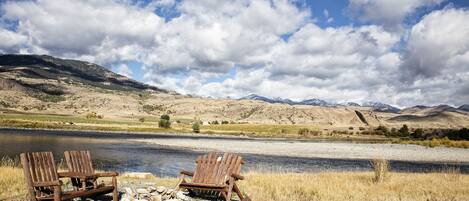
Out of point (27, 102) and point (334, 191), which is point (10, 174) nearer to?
point (334, 191)

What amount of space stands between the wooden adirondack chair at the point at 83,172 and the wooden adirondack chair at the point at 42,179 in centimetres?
58

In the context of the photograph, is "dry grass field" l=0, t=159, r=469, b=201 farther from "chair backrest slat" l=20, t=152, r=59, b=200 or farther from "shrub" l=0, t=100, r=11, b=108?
"shrub" l=0, t=100, r=11, b=108

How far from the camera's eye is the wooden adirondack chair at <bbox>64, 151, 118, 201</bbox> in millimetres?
10797

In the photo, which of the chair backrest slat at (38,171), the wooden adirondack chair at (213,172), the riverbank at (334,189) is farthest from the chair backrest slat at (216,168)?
the chair backrest slat at (38,171)

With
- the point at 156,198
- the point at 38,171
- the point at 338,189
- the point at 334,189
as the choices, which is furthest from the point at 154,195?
the point at 338,189

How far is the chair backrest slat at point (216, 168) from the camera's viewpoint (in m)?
12.3

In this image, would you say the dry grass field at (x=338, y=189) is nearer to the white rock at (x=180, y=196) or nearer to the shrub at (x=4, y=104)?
the white rock at (x=180, y=196)

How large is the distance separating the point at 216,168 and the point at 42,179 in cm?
464

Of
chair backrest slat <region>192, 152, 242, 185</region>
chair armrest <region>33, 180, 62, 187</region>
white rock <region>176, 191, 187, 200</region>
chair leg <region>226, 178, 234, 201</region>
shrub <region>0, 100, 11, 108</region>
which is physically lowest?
white rock <region>176, 191, 187, 200</region>

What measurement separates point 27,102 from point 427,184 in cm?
19597

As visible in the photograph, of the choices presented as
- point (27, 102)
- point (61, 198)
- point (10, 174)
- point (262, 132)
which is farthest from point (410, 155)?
point (27, 102)

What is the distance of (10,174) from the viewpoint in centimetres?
1606

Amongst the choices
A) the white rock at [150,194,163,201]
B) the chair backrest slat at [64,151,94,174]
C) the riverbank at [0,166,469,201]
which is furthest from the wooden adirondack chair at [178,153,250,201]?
the chair backrest slat at [64,151,94,174]

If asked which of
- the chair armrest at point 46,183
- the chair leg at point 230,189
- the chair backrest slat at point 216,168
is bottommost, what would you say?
the chair leg at point 230,189
